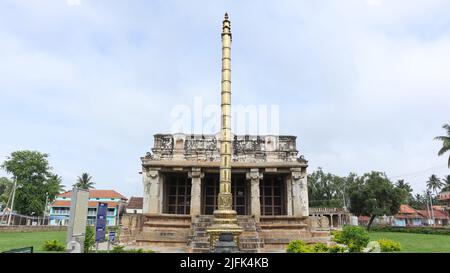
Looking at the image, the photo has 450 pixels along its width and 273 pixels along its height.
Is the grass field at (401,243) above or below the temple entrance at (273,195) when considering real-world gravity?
below

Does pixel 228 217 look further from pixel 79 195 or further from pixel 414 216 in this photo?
pixel 414 216

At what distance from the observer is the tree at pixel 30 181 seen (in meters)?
41.0

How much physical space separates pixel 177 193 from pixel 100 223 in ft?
31.8

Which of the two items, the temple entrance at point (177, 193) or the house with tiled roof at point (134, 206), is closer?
the temple entrance at point (177, 193)

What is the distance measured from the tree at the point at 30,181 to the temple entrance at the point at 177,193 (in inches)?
1175

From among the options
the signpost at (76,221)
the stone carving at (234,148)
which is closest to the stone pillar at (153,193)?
the stone carving at (234,148)

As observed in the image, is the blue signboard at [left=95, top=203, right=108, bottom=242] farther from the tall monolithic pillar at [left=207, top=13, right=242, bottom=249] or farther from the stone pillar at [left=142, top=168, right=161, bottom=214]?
the stone pillar at [left=142, top=168, right=161, bottom=214]

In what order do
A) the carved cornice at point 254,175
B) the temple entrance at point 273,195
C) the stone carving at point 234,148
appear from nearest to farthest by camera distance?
the carved cornice at point 254,175 < the temple entrance at point 273,195 < the stone carving at point 234,148

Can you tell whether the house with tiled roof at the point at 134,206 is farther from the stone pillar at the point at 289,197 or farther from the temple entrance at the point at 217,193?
the stone pillar at the point at 289,197

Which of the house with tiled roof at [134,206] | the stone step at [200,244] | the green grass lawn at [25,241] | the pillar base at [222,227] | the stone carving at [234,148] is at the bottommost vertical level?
the green grass lawn at [25,241]

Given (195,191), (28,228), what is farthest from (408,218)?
(28,228)

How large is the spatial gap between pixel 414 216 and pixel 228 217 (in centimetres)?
6604

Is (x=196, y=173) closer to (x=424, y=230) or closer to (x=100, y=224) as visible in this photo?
(x=100, y=224)
